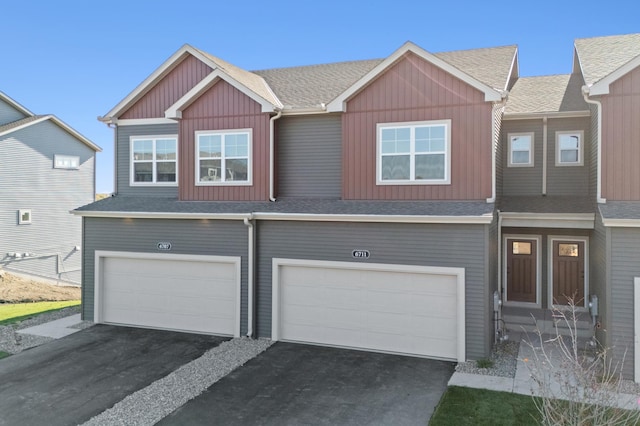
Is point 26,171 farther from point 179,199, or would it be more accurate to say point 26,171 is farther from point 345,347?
point 345,347

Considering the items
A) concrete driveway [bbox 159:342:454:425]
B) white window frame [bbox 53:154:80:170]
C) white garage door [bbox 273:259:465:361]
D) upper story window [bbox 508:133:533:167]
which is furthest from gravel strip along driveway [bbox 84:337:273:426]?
white window frame [bbox 53:154:80:170]

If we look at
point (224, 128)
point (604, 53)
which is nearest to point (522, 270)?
point (604, 53)

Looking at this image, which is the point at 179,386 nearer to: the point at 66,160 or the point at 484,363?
the point at 484,363

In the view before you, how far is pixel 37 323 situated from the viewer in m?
13.5

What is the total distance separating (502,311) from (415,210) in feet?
16.1

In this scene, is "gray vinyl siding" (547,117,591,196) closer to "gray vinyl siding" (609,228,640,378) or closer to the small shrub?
"gray vinyl siding" (609,228,640,378)

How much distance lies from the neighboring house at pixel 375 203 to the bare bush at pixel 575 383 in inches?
37.7

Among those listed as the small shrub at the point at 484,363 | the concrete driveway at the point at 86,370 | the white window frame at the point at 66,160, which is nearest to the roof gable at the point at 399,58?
the small shrub at the point at 484,363

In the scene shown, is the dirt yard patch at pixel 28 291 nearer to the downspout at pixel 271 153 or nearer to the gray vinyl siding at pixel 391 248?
the gray vinyl siding at pixel 391 248

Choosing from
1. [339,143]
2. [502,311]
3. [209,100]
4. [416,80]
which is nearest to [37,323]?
[209,100]

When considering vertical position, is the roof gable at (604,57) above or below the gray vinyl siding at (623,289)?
above

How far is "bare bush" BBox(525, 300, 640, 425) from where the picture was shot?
509 centimetres

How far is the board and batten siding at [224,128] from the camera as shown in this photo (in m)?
12.4

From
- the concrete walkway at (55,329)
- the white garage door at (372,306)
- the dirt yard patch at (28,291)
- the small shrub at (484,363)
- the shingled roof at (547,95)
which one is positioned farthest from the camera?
the dirt yard patch at (28,291)
